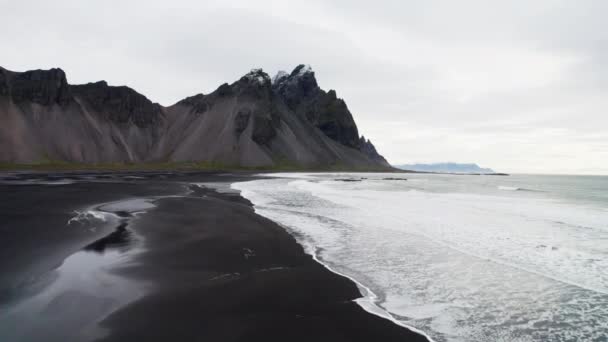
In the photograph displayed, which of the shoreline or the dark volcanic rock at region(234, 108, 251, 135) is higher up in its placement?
the dark volcanic rock at region(234, 108, 251, 135)

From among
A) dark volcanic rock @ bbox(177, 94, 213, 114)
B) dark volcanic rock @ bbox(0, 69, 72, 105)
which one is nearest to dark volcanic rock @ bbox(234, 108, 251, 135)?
dark volcanic rock @ bbox(177, 94, 213, 114)

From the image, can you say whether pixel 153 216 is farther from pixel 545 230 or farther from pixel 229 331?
pixel 545 230

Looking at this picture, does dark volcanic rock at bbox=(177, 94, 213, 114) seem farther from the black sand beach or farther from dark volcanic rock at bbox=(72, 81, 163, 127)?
the black sand beach

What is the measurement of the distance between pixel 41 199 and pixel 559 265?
29.0 m

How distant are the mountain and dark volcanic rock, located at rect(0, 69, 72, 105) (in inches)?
12.1

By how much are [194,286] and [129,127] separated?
181 metres

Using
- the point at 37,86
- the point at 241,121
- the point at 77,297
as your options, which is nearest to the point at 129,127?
the point at 37,86

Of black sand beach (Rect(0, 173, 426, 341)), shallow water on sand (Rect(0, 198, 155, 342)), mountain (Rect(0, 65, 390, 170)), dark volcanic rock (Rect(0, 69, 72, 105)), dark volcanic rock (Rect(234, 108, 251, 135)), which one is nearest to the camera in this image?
shallow water on sand (Rect(0, 198, 155, 342))

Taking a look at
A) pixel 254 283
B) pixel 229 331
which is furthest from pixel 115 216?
pixel 229 331

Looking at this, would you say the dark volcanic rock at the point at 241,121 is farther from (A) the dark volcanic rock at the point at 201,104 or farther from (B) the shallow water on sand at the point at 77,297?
(B) the shallow water on sand at the point at 77,297

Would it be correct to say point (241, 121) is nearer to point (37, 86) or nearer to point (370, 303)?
point (37, 86)

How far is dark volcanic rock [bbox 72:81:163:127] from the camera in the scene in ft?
529

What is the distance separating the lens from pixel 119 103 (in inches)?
6604

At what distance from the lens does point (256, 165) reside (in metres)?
164
